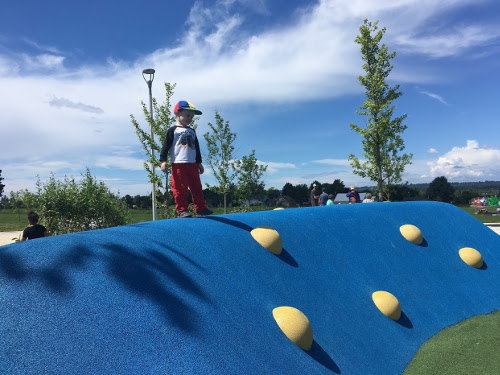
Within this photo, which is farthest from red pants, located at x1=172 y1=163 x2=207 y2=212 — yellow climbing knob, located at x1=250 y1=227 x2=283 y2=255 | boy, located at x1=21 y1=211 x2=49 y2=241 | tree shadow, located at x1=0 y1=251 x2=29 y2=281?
boy, located at x1=21 y1=211 x2=49 y2=241

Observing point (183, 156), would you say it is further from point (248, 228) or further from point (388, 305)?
point (388, 305)

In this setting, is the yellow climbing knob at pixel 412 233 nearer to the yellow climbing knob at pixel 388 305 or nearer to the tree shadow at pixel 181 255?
the yellow climbing knob at pixel 388 305

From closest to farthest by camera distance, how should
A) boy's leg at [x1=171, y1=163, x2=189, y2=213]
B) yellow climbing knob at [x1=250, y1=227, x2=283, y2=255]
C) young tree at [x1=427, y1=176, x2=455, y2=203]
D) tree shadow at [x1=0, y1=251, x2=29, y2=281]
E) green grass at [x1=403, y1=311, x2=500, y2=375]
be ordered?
tree shadow at [x1=0, y1=251, x2=29, y2=281]
green grass at [x1=403, y1=311, x2=500, y2=375]
yellow climbing knob at [x1=250, y1=227, x2=283, y2=255]
boy's leg at [x1=171, y1=163, x2=189, y2=213]
young tree at [x1=427, y1=176, x2=455, y2=203]

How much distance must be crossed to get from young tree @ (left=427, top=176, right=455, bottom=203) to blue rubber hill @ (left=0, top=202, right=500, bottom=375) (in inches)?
2856

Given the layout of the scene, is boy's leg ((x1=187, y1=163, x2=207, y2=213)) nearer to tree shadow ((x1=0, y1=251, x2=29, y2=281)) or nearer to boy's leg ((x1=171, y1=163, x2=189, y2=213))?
boy's leg ((x1=171, y1=163, x2=189, y2=213))

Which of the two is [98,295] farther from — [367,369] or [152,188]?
[152,188]

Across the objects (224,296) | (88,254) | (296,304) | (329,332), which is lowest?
(329,332)

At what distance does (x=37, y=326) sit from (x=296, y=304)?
296cm

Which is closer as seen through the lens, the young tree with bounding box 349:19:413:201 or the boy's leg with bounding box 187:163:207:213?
the boy's leg with bounding box 187:163:207:213

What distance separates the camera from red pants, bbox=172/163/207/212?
18.4ft

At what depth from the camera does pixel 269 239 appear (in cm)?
537

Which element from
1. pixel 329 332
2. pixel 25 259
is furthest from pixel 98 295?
pixel 329 332

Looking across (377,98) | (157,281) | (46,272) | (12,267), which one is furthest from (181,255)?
(377,98)

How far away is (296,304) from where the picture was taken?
183 inches
